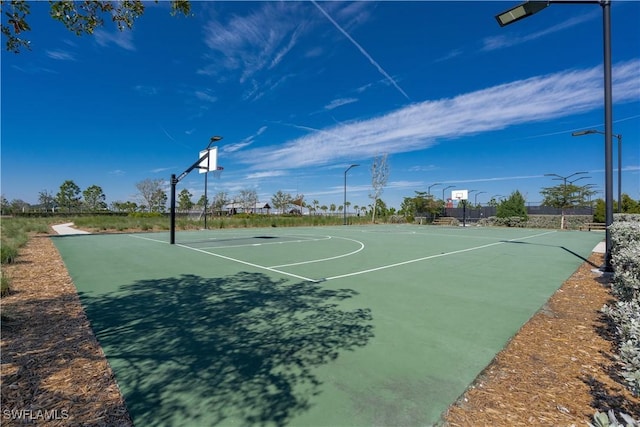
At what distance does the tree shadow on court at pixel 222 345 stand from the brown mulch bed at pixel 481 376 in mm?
201

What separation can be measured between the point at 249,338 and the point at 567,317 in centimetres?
426

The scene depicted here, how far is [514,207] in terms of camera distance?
3316 cm

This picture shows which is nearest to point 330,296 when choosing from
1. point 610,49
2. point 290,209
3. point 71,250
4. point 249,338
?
point 249,338

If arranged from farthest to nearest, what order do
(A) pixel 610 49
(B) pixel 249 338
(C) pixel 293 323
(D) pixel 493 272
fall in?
(D) pixel 493 272, (A) pixel 610 49, (C) pixel 293 323, (B) pixel 249 338

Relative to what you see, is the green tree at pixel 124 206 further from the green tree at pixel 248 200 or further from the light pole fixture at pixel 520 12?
the light pole fixture at pixel 520 12

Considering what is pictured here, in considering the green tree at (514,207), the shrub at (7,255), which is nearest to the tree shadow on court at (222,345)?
the shrub at (7,255)

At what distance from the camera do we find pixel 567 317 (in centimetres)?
422

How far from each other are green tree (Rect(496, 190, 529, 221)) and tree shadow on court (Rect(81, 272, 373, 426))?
34287mm

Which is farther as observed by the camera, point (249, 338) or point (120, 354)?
point (249, 338)

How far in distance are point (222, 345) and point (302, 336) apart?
0.88 metres

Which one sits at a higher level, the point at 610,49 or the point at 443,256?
the point at 610,49

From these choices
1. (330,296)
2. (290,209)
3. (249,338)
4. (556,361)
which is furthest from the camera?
(290,209)

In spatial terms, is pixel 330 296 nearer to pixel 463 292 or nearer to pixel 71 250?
pixel 463 292

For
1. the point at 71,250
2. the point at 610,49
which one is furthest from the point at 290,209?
the point at 610,49
